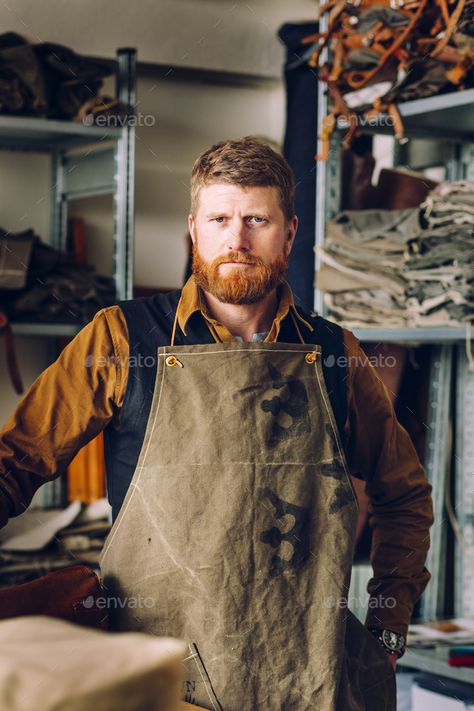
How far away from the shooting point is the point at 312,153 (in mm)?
3293

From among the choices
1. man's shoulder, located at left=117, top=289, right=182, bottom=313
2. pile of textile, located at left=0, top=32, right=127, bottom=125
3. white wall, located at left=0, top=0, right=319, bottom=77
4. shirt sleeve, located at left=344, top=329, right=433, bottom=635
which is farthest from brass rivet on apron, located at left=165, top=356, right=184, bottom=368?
white wall, located at left=0, top=0, right=319, bottom=77

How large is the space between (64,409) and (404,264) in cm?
131

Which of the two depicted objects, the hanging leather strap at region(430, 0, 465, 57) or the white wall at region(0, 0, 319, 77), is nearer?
the hanging leather strap at region(430, 0, 465, 57)

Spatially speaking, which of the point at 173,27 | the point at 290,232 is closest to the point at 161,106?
the point at 173,27

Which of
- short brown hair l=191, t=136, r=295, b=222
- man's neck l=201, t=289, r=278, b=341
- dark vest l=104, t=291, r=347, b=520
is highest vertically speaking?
short brown hair l=191, t=136, r=295, b=222

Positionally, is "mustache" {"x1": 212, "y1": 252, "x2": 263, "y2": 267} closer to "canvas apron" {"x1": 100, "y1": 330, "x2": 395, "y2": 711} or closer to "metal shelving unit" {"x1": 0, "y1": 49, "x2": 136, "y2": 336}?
"canvas apron" {"x1": 100, "y1": 330, "x2": 395, "y2": 711}

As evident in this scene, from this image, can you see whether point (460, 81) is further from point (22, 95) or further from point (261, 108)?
point (261, 108)

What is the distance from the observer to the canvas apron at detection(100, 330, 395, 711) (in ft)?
5.49

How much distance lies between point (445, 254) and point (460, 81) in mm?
452

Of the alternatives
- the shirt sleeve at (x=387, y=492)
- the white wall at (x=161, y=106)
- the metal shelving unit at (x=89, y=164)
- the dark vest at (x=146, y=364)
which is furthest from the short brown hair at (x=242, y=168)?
the white wall at (x=161, y=106)

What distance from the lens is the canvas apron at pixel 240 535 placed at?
1.67 metres

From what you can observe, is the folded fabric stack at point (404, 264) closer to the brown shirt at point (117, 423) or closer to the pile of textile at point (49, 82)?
the brown shirt at point (117, 423)

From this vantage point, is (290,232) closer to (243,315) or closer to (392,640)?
(243,315)

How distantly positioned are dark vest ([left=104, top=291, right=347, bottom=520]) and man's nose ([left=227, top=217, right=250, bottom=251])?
15 cm
